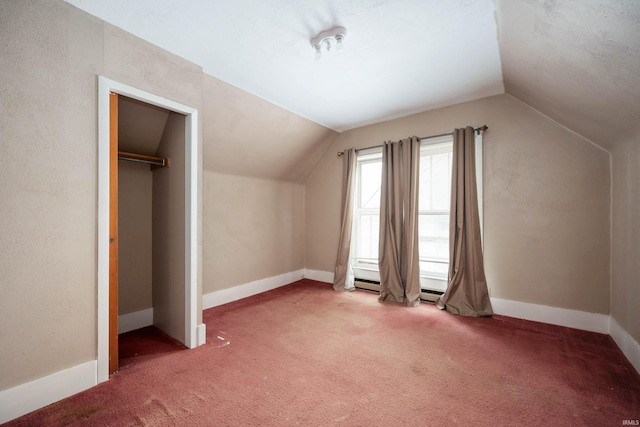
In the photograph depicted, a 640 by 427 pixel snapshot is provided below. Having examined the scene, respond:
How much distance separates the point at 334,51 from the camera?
2176 millimetres

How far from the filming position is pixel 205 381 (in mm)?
1812

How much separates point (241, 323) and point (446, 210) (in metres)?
2.83

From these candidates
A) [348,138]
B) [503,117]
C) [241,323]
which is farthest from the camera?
[348,138]

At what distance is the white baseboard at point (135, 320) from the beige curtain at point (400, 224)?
273 centimetres

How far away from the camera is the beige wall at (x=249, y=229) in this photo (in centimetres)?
336

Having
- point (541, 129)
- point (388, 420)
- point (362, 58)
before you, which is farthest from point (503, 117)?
point (388, 420)

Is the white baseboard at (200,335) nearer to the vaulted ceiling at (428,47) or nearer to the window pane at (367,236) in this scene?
the vaulted ceiling at (428,47)

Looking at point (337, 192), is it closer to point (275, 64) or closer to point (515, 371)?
point (275, 64)

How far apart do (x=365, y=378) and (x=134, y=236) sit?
2564 mm

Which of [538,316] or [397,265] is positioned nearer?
[538,316]

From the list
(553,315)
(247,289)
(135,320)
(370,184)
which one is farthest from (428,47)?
(135,320)

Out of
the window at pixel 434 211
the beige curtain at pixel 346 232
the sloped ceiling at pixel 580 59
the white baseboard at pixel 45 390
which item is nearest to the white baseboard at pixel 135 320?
the white baseboard at pixel 45 390

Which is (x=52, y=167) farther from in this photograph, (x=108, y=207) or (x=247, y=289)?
(x=247, y=289)

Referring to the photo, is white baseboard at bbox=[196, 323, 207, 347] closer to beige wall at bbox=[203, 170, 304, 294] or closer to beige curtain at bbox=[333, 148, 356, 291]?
beige wall at bbox=[203, 170, 304, 294]
